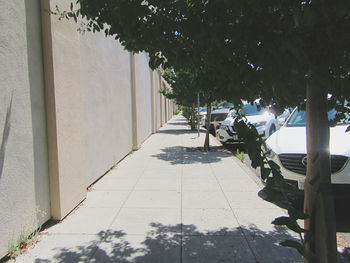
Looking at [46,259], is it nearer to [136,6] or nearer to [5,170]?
[5,170]

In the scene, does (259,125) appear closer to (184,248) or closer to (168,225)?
(168,225)

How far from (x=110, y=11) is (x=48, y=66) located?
6.48 ft

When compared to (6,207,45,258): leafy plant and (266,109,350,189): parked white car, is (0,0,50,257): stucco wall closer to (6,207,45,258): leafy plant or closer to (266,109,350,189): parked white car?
(6,207,45,258): leafy plant

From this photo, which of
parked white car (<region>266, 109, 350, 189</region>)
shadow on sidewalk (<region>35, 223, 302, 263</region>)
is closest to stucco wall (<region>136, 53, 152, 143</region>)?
parked white car (<region>266, 109, 350, 189</region>)

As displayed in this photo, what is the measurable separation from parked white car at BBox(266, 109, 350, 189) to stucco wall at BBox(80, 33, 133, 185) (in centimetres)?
342

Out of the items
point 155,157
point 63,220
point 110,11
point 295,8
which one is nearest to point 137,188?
point 63,220

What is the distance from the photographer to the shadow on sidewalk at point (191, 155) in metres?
8.53

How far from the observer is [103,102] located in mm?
6637

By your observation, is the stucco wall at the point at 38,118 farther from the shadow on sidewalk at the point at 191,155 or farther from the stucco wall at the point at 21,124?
the shadow on sidewalk at the point at 191,155

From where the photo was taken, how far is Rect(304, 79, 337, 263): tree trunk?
1.93 metres

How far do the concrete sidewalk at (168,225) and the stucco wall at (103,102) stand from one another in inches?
27.2

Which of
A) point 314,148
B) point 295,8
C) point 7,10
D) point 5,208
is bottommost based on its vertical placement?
point 5,208

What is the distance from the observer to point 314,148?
198cm

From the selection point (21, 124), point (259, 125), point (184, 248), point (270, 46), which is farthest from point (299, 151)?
point (259, 125)
